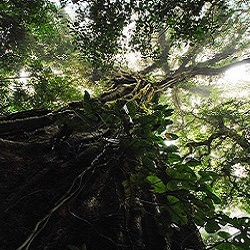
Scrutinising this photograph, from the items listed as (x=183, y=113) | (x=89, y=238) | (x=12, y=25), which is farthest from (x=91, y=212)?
(x=183, y=113)

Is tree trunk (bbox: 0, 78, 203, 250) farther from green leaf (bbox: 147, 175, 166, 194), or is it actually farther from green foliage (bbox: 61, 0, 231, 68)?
green foliage (bbox: 61, 0, 231, 68)

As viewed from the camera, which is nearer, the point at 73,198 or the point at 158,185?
the point at 158,185

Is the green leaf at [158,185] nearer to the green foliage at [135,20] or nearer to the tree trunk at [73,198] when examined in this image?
the tree trunk at [73,198]

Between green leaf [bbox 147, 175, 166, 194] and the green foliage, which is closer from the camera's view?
green leaf [bbox 147, 175, 166, 194]

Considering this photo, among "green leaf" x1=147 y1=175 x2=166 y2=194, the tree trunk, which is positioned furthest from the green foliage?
"green leaf" x1=147 y1=175 x2=166 y2=194

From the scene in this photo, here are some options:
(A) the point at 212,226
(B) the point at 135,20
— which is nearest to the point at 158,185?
(A) the point at 212,226

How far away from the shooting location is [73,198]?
1.45m

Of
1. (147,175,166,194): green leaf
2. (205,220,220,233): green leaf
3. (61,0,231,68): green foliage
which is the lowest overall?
(205,220,220,233): green leaf

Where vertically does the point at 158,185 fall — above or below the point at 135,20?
below

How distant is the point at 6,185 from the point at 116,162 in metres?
0.59

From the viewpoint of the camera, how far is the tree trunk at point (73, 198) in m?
1.32

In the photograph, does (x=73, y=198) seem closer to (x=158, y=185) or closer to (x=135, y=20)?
(x=158, y=185)

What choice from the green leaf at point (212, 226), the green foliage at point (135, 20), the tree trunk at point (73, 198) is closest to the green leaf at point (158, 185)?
the tree trunk at point (73, 198)

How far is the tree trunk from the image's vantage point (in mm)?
1317
